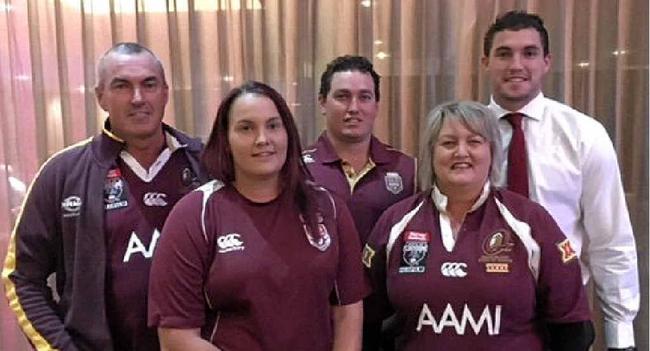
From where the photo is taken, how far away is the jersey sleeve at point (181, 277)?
5.33ft

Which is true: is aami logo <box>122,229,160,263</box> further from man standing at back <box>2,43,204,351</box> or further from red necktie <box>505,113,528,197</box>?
red necktie <box>505,113,528,197</box>

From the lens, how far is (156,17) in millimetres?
2791

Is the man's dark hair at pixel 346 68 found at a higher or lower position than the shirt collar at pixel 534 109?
higher

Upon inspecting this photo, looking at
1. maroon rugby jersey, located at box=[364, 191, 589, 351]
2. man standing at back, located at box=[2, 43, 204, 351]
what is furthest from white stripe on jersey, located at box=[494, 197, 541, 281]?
man standing at back, located at box=[2, 43, 204, 351]

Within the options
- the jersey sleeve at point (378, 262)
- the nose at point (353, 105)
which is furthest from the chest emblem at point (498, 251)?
the nose at point (353, 105)

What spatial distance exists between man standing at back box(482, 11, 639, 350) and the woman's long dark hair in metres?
0.71

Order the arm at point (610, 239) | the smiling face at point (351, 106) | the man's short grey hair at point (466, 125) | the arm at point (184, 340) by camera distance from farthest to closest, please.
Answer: the smiling face at point (351, 106) < the arm at point (610, 239) < the man's short grey hair at point (466, 125) < the arm at point (184, 340)

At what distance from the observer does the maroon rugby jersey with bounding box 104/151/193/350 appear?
6.09ft

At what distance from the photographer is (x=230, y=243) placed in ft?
5.39

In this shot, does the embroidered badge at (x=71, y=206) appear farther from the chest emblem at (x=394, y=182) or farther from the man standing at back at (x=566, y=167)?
the man standing at back at (x=566, y=167)

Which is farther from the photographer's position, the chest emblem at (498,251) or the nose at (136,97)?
the nose at (136,97)

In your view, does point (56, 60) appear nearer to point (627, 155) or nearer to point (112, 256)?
point (112, 256)

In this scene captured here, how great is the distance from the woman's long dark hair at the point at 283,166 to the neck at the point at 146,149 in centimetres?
26

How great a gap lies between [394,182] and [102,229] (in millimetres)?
880
